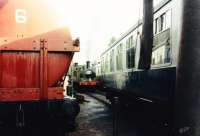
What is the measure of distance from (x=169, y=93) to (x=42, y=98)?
96.6 inches

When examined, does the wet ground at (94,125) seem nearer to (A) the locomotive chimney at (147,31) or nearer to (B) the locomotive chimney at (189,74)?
(A) the locomotive chimney at (147,31)

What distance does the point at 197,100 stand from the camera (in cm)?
534

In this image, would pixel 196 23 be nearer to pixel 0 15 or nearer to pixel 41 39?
pixel 41 39

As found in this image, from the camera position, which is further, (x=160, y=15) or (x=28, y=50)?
(x=160, y=15)

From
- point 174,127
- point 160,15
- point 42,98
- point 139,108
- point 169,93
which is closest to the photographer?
point 174,127

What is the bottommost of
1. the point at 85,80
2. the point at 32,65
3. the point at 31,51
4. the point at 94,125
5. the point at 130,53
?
the point at 94,125

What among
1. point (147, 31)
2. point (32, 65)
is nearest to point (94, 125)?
point (147, 31)

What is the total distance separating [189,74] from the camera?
5.43m

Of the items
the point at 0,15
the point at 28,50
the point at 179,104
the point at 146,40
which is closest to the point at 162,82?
the point at 146,40

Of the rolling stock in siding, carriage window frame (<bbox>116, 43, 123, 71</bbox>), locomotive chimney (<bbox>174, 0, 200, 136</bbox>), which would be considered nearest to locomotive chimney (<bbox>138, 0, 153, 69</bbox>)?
the rolling stock in siding

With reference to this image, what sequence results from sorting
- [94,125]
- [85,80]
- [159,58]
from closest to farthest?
[159,58], [94,125], [85,80]

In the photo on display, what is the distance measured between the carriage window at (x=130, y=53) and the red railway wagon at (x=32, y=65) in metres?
5.28

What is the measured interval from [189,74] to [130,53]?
6716 mm

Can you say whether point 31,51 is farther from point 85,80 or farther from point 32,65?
point 85,80
